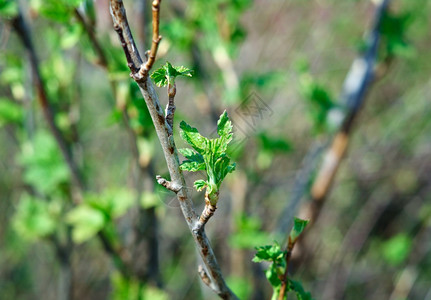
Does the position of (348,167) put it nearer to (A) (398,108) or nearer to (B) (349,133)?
(A) (398,108)

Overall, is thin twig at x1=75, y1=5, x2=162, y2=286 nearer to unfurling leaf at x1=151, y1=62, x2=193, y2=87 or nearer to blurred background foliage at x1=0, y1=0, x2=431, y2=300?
blurred background foliage at x1=0, y1=0, x2=431, y2=300

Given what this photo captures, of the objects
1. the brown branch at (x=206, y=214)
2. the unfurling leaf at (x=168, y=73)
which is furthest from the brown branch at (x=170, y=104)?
the brown branch at (x=206, y=214)

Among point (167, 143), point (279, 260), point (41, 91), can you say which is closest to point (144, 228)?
point (41, 91)

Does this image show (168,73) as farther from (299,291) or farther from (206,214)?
(299,291)

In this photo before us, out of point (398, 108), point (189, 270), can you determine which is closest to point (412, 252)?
point (398, 108)

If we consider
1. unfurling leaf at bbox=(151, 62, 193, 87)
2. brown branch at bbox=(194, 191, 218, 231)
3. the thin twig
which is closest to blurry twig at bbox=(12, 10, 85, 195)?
the thin twig

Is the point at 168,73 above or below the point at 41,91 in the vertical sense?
below
